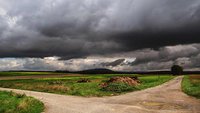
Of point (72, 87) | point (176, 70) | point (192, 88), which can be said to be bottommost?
point (192, 88)

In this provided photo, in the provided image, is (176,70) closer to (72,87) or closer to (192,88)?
(192,88)

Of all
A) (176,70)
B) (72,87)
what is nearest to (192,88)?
(72,87)

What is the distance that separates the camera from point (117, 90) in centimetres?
4169

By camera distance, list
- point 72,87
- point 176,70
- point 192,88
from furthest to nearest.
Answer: point 176,70 < point 72,87 < point 192,88

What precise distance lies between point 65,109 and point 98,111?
2818 mm

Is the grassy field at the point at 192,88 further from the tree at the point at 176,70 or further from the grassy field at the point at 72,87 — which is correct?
the tree at the point at 176,70

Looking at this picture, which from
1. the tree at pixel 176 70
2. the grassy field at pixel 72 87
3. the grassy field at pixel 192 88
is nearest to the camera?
the grassy field at pixel 192 88

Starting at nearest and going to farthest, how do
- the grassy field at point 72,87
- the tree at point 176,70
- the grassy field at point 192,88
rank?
the grassy field at point 192,88
the grassy field at point 72,87
the tree at point 176,70

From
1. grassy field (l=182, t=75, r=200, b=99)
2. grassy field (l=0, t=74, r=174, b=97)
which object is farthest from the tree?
grassy field (l=182, t=75, r=200, b=99)

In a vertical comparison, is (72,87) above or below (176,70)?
below

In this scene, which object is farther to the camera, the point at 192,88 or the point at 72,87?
the point at 72,87

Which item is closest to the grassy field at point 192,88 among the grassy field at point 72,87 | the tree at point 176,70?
the grassy field at point 72,87

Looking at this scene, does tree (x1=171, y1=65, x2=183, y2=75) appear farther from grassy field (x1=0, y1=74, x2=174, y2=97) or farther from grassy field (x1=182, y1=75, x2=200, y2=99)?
grassy field (x1=182, y1=75, x2=200, y2=99)

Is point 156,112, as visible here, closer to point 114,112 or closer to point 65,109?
point 114,112
